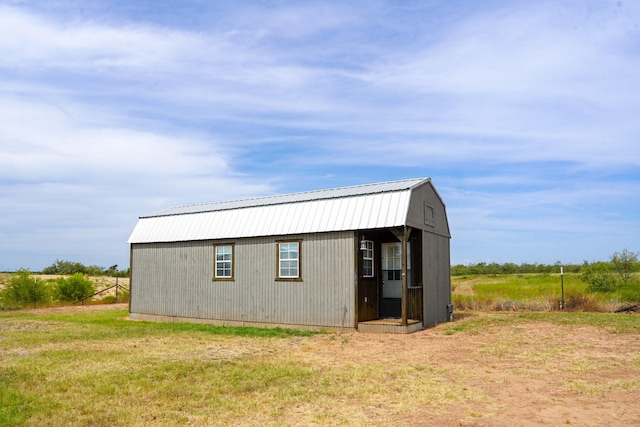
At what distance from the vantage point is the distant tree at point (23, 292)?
82.5 ft

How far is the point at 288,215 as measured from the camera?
16.0m

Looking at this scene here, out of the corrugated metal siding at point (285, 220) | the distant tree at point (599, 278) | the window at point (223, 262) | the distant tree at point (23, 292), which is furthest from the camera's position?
the distant tree at point (23, 292)

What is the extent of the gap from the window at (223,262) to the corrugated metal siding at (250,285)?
208 mm

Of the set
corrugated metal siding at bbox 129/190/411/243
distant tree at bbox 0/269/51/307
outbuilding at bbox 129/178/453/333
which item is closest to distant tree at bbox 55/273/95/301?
distant tree at bbox 0/269/51/307

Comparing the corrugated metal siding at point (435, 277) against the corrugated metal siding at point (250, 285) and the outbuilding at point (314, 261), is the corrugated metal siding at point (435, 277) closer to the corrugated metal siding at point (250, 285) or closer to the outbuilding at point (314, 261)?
the outbuilding at point (314, 261)

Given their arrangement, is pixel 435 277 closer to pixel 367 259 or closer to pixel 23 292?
pixel 367 259

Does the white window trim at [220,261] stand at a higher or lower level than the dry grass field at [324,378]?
higher

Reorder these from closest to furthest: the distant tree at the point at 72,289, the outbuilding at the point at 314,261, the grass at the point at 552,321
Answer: the grass at the point at 552,321 < the outbuilding at the point at 314,261 < the distant tree at the point at 72,289

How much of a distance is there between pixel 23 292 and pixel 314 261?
16.9 m

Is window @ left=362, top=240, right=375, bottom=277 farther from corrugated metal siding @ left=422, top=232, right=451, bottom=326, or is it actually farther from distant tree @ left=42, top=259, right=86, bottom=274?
distant tree @ left=42, top=259, right=86, bottom=274

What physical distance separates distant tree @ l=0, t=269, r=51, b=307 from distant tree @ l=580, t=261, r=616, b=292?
24.9m

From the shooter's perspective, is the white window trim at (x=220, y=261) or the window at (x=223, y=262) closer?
the white window trim at (x=220, y=261)

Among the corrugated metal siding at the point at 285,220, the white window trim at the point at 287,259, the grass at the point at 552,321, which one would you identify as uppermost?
the corrugated metal siding at the point at 285,220

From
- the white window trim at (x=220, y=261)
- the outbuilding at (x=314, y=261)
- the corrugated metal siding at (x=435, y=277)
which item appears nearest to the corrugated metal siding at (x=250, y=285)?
the outbuilding at (x=314, y=261)
